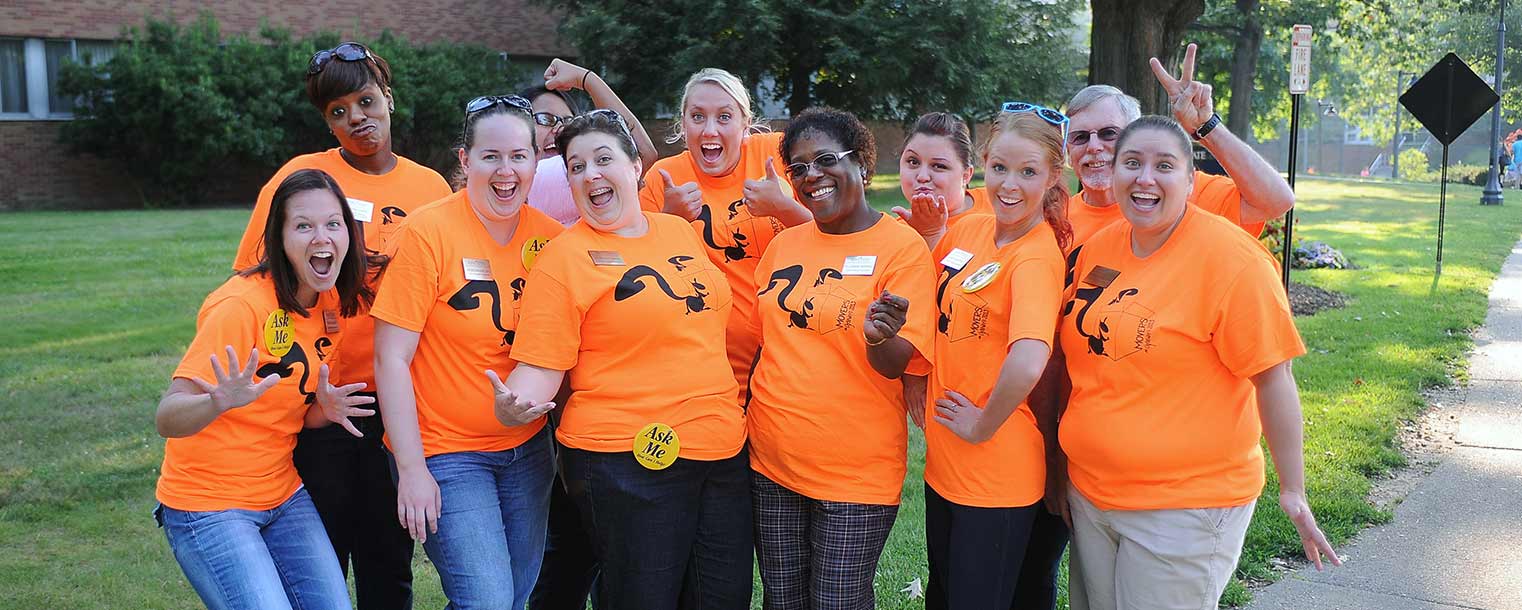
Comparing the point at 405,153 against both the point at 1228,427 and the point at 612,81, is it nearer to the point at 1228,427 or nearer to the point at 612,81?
the point at 612,81

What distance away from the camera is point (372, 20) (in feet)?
94.8

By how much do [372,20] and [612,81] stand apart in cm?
690

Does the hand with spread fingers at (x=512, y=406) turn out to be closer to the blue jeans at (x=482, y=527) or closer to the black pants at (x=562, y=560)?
the blue jeans at (x=482, y=527)

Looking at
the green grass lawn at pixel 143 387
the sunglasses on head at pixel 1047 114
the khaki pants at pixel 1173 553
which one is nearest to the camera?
the khaki pants at pixel 1173 553

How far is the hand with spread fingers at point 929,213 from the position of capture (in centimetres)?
377

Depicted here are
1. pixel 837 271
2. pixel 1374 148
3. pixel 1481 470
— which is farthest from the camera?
pixel 1374 148

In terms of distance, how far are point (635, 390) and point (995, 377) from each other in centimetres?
109

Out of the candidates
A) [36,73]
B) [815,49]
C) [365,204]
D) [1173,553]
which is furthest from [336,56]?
[36,73]

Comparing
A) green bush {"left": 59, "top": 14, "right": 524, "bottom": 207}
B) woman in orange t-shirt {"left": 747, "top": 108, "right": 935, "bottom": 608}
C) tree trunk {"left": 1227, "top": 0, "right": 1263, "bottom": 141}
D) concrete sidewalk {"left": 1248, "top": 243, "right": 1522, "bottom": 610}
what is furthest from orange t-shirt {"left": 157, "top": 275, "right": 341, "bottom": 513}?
tree trunk {"left": 1227, "top": 0, "right": 1263, "bottom": 141}

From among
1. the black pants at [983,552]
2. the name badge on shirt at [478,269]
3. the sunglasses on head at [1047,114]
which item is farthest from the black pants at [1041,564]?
the name badge on shirt at [478,269]

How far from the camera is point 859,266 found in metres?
3.50

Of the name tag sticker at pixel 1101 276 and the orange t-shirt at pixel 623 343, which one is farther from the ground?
the name tag sticker at pixel 1101 276

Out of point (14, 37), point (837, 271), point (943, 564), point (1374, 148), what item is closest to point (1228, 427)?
point (943, 564)

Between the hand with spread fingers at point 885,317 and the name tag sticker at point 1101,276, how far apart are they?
0.58 metres
